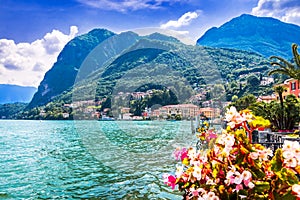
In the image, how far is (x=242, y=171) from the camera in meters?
2.10

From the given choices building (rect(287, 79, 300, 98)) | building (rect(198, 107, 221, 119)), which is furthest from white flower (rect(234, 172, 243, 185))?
building (rect(198, 107, 221, 119))

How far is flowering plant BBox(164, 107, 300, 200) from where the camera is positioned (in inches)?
79.5

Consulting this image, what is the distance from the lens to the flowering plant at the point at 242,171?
202 cm

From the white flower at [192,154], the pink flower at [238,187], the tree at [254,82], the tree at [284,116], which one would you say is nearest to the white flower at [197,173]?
the white flower at [192,154]

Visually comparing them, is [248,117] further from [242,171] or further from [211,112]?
[211,112]

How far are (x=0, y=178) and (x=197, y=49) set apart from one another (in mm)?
113107

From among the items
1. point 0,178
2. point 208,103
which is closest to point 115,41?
point 208,103

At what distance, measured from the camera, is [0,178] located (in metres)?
12.2

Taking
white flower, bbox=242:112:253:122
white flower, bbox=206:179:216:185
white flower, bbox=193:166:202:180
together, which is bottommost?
white flower, bbox=206:179:216:185

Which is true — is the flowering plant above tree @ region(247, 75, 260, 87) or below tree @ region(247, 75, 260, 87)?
below

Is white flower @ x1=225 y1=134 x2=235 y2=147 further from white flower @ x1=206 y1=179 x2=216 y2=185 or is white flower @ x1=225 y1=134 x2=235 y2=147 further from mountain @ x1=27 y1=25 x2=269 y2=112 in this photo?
mountain @ x1=27 y1=25 x2=269 y2=112

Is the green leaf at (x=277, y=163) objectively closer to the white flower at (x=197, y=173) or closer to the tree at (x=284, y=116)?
the white flower at (x=197, y=173)

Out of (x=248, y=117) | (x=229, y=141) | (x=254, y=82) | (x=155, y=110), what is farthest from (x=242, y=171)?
(x=254, y=82)

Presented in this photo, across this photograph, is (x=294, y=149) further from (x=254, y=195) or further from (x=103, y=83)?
(x=103, y=83)
